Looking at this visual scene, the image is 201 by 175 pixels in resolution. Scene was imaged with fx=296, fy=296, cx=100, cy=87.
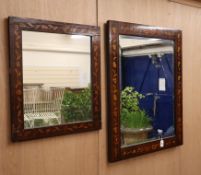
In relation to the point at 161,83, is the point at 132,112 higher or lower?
lower

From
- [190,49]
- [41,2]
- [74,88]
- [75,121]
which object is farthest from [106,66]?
[190,49]

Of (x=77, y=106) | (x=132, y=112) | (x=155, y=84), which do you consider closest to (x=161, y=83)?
(x=155, y=84)

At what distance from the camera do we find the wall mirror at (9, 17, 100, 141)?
5.00 ft

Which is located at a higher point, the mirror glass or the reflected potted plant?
the mirror glass

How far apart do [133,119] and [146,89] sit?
26 cm

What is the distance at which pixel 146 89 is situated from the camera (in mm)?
2162

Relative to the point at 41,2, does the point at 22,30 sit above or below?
below

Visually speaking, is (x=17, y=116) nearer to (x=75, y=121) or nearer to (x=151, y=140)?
(x=75, y=121)

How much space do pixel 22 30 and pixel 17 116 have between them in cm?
44

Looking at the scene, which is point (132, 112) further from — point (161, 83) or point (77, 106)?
point (77, 106)

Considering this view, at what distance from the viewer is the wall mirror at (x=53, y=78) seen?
1523 mm

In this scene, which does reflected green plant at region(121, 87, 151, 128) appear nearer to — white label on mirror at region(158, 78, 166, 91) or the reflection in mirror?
the reflection in mirror

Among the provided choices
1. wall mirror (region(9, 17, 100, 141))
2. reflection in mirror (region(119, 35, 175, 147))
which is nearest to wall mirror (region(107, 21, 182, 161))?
reflection in mirror (region(119, 35, 175, 147))

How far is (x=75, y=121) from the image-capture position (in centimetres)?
174
